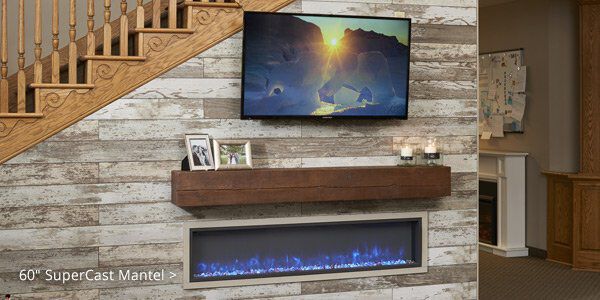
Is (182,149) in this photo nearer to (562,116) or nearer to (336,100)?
(336,100)

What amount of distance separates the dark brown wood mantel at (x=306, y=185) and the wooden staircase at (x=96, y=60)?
635 mm

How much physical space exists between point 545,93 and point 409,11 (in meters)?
2.98

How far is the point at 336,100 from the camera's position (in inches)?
197

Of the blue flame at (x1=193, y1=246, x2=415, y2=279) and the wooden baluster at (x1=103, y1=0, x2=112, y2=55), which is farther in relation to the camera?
the blue flame at (x1=193, y1=246, x2=415, y2=279)

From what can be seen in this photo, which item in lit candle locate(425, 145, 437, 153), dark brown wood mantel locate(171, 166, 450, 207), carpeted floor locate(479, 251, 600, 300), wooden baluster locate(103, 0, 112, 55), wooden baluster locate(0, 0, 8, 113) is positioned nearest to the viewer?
wooden baluster locate(0, 0, 8, 113)

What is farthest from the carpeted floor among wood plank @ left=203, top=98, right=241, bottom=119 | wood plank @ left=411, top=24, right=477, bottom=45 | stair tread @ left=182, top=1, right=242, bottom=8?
stair tread @ left=182, top=1, right=242, bottom=8

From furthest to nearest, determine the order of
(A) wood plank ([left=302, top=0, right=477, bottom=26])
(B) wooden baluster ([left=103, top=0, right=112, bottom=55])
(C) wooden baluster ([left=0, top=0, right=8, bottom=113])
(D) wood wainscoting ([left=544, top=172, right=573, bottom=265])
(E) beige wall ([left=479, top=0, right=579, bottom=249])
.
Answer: (E) beige wall ([left=479, top=0, right=579, bottom=249]) → (D) wood wainscoting ([left=544, top=172, right=573, bottom=265]) → (A) wood plank ([left=302, top=0, right=477, bottom=26]) → (B) wooden baluster ([left=103, top=0, right=112, bottom=55]) → (C) wooden baluster ([left=0, top=0, right=8, bottom=113])

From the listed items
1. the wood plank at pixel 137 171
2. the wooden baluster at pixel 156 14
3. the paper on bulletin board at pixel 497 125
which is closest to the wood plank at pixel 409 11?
the wooden baluster at pixel 156 14

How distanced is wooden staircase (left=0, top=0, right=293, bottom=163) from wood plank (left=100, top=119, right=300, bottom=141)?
163mm

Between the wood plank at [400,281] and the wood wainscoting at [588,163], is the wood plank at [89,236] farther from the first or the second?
the wood wainscoting at [588,163]

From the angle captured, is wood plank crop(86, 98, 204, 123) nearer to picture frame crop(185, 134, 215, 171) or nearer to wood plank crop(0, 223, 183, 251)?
picture frame crop(185, 134, 215, 171)

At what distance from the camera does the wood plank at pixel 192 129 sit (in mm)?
4703

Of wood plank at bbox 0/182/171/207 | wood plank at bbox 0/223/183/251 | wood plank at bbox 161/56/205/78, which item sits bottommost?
wood plank at bbox 0/223/183/251

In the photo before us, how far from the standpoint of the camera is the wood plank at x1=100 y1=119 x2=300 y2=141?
470 cm
